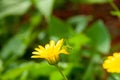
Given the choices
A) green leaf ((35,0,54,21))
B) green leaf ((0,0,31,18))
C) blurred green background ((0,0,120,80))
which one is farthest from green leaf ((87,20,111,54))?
green leaf ((0,0,31,18))

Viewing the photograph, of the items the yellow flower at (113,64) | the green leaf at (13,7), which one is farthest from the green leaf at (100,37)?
the yellow flower at (113,64)

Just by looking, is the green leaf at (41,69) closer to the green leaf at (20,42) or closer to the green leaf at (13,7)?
the green leaf at (20,42)

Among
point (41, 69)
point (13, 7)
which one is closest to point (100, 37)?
point (41, 69)

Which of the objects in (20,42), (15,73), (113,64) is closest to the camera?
(113,64)

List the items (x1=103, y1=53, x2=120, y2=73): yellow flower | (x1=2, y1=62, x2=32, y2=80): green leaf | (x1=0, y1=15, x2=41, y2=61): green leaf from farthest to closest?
(x1=0, y1=15, x2=41, y2=61): green leaf < (x1=2, y1=62, x2=32, y2=80): green leaf < (x1=103, y1=53, x2=120, y2=73): yellow flower

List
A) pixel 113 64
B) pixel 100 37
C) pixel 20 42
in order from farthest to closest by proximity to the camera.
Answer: pixel 20 42, pixel 100 37, pixel 113 64

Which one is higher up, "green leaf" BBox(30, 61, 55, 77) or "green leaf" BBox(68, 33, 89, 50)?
"green leaf" BBox(68, 33, 89, 50)

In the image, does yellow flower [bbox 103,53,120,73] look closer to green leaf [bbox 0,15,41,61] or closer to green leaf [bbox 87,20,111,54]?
green leaf [bbox 87,20,111,54]

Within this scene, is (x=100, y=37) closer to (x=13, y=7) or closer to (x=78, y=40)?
(x=78, y=40)
